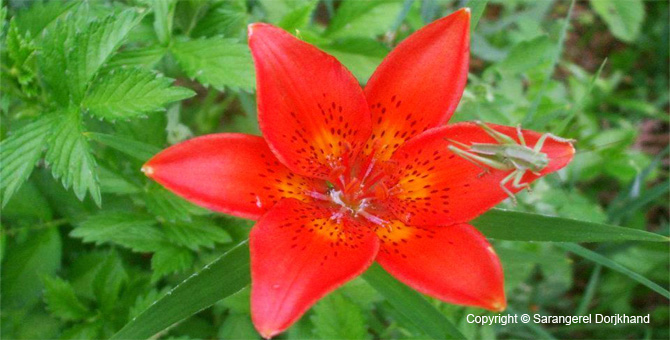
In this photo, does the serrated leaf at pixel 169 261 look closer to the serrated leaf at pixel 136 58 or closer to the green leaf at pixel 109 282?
the green leaf at pixel 109 282

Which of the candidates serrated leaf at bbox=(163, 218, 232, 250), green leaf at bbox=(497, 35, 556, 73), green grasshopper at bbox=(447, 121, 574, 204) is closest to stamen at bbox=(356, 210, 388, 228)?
green grasshopper at bbox=(447, 121, 574, 204)

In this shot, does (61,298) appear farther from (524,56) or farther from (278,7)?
(524,56)

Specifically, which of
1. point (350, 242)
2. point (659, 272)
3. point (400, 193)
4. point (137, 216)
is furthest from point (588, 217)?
point (137, 216)

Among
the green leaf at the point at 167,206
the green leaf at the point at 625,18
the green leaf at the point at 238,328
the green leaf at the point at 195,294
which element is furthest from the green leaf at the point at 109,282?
the green leaf at the point at 625,18

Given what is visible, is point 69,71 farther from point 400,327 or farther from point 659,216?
point 659,216

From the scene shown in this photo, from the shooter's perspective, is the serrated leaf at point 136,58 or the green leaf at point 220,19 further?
the green leaf at point 220,19

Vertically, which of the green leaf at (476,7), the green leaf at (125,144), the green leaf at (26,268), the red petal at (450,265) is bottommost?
the green leaf at (26,268)

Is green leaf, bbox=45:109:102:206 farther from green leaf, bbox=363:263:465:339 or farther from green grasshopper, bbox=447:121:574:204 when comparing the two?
green grasshopper, bbox=447:121:574:204
